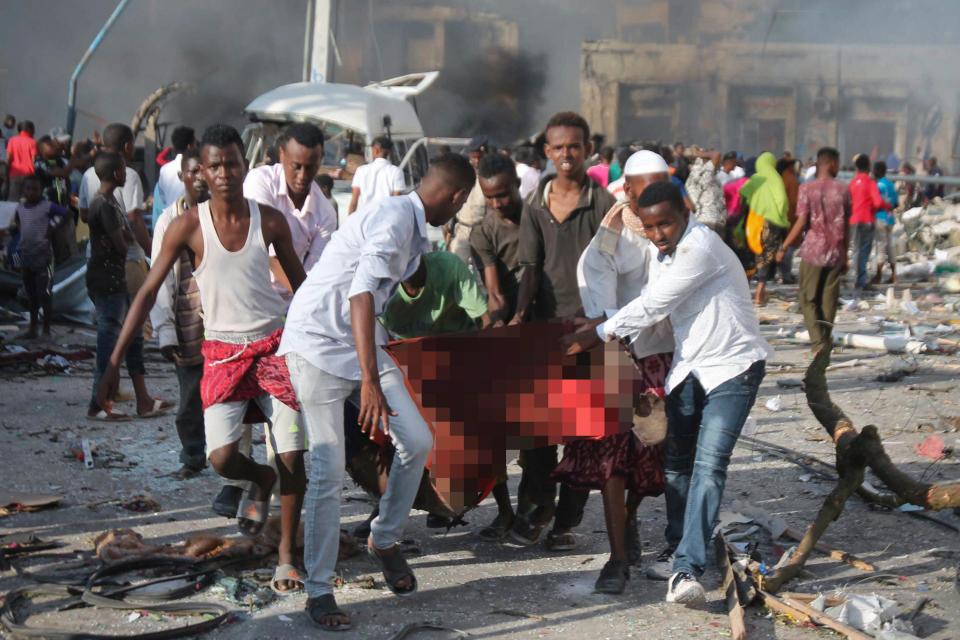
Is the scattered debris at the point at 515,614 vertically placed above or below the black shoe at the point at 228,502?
below

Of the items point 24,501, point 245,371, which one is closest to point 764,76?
point 24,501

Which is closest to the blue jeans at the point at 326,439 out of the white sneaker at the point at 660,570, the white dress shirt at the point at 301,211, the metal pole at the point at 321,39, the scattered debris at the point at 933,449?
the white sneaker at the point at 660,570

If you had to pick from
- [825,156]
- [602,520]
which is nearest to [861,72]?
[825,156]

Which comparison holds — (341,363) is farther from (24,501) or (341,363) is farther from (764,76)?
(764,76)

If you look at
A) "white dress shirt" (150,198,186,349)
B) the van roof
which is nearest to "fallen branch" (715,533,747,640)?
"white dress shirt" (150,198,186,349)

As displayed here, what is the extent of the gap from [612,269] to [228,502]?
207cm

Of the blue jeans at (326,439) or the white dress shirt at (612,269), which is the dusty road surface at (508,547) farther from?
the white dress shirt at (612,269)

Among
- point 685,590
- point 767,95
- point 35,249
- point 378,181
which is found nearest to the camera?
point 685,590

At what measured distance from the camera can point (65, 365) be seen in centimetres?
1036

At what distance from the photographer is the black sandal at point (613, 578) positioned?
201 inches

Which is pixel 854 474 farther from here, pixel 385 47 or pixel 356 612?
pixel 385 47

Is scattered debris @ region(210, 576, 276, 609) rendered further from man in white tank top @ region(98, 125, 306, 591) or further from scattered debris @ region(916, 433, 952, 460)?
scattered debris @ region(916, 433, 952, 460)

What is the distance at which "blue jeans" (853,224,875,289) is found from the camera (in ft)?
55.3

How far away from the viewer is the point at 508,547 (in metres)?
5.83
